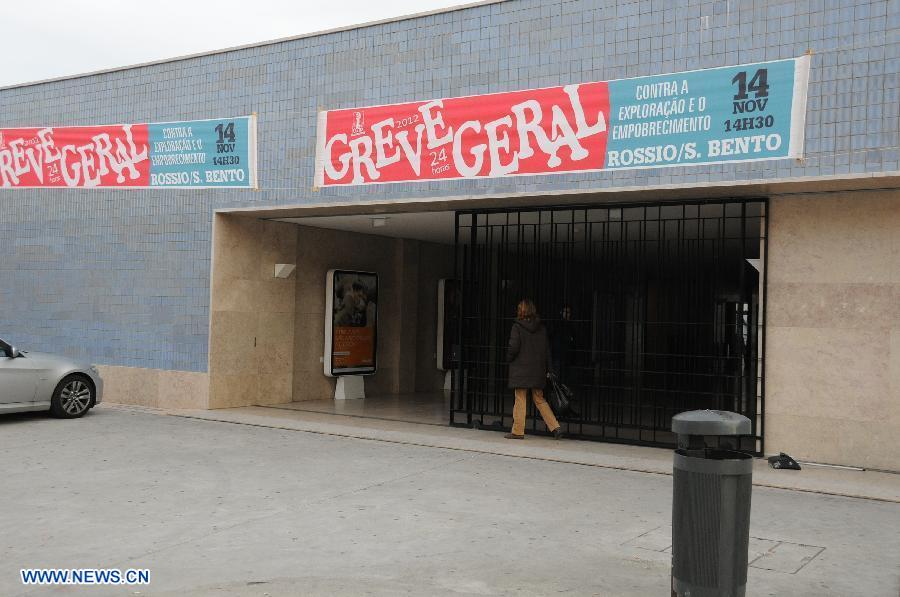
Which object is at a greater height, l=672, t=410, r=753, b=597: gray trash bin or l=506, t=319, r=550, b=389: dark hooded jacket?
l=506, t=319, r=550, b=389: dark hooded jacket

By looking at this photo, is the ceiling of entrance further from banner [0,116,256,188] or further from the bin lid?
the bin lid

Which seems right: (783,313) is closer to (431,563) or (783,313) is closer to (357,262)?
(431,563)

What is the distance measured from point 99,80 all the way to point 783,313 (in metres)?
11.2

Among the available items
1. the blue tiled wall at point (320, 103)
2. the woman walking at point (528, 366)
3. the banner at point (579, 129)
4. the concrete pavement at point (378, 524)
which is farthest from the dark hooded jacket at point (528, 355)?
the banner at point (579, 129)

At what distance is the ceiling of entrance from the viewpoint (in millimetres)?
13398

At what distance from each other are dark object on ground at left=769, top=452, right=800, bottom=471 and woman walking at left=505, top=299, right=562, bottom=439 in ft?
8.59

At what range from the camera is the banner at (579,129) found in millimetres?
9227

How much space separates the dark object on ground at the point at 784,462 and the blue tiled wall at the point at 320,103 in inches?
116

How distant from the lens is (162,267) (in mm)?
14078

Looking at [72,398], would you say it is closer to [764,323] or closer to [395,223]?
[395,223]

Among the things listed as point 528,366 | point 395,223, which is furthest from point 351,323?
→ point 528,366

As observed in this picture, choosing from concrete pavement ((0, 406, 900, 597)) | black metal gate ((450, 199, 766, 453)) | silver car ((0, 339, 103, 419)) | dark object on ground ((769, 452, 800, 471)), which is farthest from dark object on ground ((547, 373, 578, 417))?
silver car ((0, 339, 103, 419))

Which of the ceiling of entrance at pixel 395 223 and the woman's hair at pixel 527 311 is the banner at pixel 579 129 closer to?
the ceiling of entrance at pixel 395 223

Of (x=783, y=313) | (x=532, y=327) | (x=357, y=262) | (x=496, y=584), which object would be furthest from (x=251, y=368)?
(x=496, y=584)
